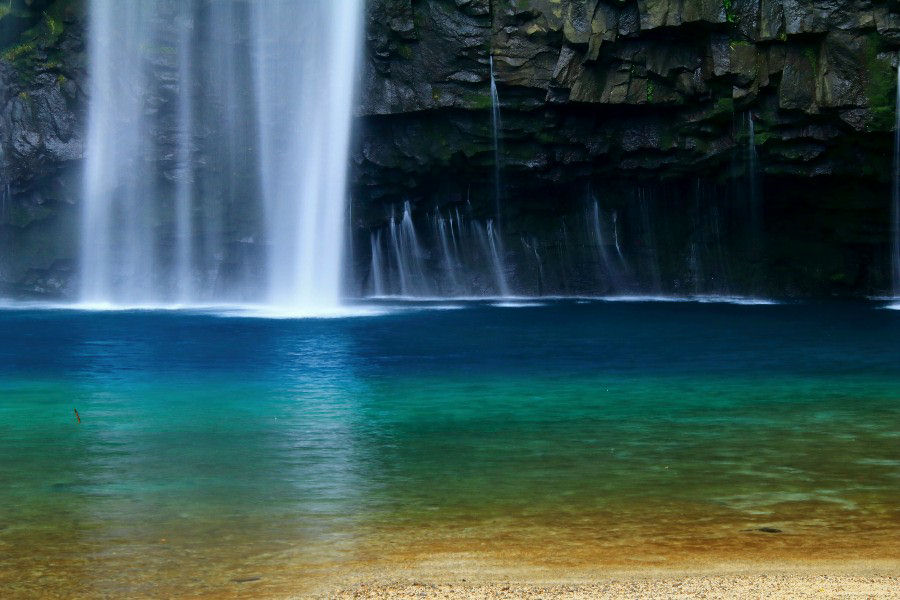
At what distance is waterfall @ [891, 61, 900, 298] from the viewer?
33906 millimetres

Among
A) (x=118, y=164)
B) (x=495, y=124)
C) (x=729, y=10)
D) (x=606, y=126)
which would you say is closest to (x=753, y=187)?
(x=606, y=126)

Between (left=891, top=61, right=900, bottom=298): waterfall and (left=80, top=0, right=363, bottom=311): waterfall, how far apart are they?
16.5 metres

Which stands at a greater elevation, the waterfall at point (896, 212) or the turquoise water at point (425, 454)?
the waterfall at point (896, 212)

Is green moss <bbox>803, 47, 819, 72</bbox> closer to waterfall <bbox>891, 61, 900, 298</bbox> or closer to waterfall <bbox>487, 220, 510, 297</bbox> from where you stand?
waterfall <bbox>891, 61, 900, 298</bbox>

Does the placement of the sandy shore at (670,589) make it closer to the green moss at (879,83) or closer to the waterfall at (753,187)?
the green moss at (879,83)

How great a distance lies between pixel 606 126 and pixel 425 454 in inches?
1023

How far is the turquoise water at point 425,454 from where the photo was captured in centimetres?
974

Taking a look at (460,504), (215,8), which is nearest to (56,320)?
(215,8)

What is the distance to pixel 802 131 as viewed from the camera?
35.2 meters

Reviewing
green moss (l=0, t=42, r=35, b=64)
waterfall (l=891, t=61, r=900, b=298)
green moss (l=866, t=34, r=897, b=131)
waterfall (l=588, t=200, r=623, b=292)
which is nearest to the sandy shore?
green moss (l=866, t=34, r=897, b=131)

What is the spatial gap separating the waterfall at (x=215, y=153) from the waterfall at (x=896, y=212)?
1651 centimetres

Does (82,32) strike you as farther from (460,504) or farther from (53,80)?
(460,504)

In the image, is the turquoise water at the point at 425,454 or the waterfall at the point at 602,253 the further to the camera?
the waterfall at the point at 602,253

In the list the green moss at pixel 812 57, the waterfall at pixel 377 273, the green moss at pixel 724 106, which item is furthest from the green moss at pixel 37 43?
the green moss at pixel 812 57
